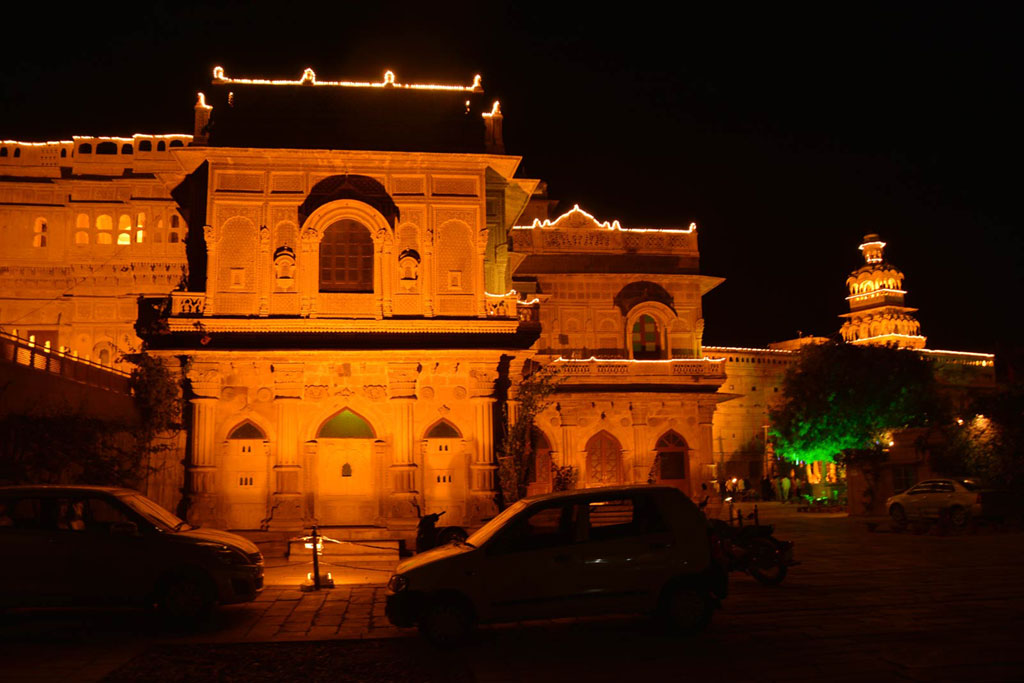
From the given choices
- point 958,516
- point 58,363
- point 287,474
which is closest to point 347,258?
point 287,474

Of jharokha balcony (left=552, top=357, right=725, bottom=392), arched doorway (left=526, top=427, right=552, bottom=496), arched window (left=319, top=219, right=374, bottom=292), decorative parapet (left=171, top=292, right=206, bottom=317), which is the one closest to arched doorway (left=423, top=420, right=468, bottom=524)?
arched window (left=319, top=219, right=374, bottom=292)

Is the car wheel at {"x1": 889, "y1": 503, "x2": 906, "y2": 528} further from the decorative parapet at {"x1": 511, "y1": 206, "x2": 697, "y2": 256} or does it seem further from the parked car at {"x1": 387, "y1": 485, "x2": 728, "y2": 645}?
the parked car at {"x1": 387, "y1": 485, "x2": 728, "y2": 645}

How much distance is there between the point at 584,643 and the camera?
9.21 metres

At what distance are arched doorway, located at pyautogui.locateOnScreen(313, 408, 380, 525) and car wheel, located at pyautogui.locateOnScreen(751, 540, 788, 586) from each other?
10842 millimetres

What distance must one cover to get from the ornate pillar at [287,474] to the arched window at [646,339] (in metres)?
16.0

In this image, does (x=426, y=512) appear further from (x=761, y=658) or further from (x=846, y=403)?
(x=846, y=403)

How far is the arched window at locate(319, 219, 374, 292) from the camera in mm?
22609

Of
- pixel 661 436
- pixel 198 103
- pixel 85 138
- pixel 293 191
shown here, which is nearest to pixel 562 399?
pixel 661 436

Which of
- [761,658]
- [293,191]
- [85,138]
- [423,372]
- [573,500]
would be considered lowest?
[761,658]

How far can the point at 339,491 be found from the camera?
71.9 feet

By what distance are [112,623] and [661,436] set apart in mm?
24714

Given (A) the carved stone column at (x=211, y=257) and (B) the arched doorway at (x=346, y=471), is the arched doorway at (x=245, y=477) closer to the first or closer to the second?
(B) the arched doorway at (x=346, y=471)

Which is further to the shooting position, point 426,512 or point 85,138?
point 85,138

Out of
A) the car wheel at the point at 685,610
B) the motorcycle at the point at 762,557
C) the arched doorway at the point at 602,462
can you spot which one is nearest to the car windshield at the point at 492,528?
the car wheel at the point at 685,610
